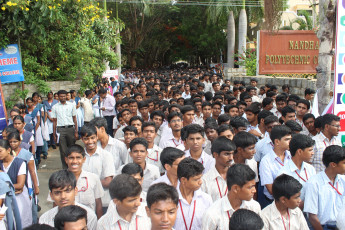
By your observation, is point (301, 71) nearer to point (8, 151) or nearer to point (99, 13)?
point (99, 13)

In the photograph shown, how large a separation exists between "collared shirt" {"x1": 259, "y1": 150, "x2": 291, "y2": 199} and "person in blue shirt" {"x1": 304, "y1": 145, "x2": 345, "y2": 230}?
464 millimetres

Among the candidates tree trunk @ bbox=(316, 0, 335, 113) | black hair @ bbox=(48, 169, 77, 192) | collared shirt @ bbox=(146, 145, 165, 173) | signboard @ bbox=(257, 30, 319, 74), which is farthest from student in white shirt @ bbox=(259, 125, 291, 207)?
signboard @ bbox=(257, 30, 319, 74)

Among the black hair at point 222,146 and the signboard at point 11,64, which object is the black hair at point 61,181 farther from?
the signboard at point 11,64

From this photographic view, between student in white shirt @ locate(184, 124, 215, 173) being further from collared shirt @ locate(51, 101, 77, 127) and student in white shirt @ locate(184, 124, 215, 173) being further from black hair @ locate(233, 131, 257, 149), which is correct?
collared shirt @ locate(51, 101, 77, 127)

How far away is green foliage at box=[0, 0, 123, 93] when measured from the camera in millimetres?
8648

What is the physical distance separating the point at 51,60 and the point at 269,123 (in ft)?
26.1

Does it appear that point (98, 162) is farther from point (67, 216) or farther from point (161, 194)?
point (161, 194)

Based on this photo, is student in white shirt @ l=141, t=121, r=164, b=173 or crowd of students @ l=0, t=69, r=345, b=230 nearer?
crowd of students @ l=0, t=69, r=345, b=230

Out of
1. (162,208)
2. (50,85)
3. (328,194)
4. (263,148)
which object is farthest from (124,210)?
(50,85)

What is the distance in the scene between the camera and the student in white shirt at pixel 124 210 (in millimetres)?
2730

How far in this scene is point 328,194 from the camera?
126 inches

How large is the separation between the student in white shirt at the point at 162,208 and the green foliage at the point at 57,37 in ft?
23.2

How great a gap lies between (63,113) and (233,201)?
5.67m

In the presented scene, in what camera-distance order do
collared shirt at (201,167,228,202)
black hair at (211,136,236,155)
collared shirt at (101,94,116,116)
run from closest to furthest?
1. collared shirt at (201,167,228,202)
2. black hair at (211,136,236,155)
3. collared shirt at (101,94,116,116)
